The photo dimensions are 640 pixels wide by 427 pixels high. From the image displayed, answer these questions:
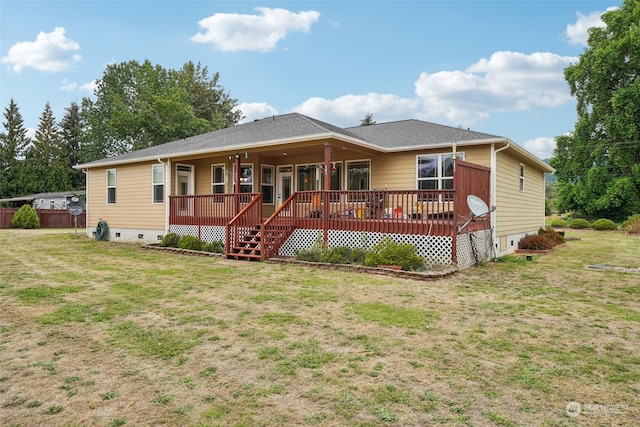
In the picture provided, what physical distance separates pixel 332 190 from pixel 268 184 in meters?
3.16

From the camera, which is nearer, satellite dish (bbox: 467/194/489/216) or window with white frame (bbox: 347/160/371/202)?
satellite dish (bbox: 467/194/489/216)

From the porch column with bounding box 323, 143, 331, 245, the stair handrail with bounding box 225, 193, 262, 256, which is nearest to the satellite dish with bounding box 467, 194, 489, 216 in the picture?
the porch column with bounding box 323, 143, 331, 245

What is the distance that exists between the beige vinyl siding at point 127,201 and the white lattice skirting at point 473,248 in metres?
10.3

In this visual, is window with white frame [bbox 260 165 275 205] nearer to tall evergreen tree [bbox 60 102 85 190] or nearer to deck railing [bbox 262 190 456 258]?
deck railing [bbox 262 190 456 258]

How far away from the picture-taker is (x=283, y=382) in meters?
3.10

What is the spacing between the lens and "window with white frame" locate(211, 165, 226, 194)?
1462cm

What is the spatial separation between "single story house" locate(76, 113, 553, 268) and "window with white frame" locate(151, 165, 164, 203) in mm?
37

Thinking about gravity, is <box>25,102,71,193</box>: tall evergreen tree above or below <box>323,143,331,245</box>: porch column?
above

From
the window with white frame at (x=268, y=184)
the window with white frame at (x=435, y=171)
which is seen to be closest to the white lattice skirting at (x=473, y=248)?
the window with white frame at (x=435, y=171)

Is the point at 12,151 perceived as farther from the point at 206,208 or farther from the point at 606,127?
A: the point at 606,127

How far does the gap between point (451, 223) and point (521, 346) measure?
5.06 meters

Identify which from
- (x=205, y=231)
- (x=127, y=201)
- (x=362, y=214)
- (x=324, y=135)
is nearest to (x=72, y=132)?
(x=127, y=201)

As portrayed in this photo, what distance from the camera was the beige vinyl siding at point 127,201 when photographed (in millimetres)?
14828

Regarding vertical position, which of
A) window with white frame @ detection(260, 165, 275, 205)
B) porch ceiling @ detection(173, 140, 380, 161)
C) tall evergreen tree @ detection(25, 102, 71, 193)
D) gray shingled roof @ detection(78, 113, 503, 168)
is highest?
tall evergreen tree @ detection(25, 102, 71, 193)
